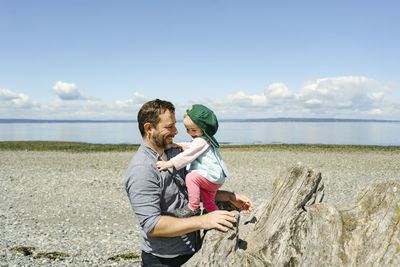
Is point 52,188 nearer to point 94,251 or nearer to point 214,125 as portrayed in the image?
point 94,251

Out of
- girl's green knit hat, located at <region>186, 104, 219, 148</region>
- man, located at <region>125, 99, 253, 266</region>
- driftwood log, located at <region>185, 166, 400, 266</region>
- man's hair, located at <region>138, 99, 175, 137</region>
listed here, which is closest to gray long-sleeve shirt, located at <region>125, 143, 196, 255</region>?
man, located at <region>125, 99, 253, 266</region>

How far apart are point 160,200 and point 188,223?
46 centimetres

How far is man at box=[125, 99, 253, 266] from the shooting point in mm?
3188

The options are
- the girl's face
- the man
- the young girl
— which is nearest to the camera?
the man

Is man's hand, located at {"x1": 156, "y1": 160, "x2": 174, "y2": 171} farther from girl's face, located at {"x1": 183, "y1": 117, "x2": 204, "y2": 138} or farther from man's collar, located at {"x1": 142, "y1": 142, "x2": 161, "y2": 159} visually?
girl's face, located at {"x1": 183, "y1": 117, "x2": 204, "y2": 138}

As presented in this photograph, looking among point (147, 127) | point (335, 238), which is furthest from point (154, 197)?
point (335, 238)

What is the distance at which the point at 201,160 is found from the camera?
4375 mm

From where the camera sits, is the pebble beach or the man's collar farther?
the pebble beach

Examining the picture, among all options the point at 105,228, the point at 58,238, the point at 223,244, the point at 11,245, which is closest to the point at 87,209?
the point at 105,228

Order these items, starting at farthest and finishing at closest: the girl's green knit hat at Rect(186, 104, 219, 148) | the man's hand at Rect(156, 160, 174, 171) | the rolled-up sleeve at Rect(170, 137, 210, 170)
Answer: the girl's green knit hat at Rect(186, 104, 219, 148) → the rolled-up sleeve at Rect(170, 137, 210, 170) → the man's hand at Rect(156, 160, 174, 171)

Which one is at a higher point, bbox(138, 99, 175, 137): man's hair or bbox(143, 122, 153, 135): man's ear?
bbox(138, 99, 175, 137): man's hair

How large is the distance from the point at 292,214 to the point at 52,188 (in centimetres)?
1927

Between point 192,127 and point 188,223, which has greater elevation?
point 192,127

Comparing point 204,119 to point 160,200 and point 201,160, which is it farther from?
point 160,200
